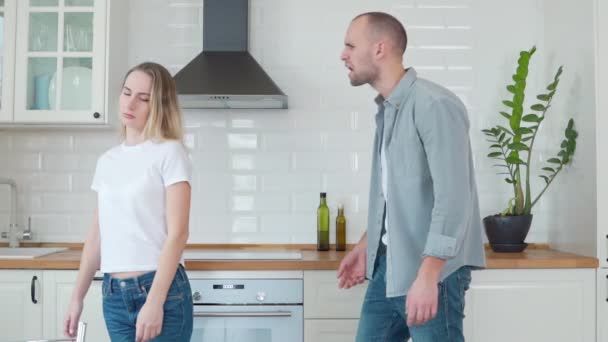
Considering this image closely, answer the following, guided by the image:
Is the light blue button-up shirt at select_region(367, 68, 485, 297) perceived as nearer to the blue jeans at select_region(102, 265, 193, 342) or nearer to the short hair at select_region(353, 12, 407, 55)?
the short hair at select_region(353, 12, 407, 55)

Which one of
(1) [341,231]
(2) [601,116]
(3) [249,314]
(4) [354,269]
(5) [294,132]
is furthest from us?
(5) [294,132]

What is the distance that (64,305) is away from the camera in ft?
8.59

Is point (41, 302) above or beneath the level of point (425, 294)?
beneath

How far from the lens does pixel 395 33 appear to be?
184 cm

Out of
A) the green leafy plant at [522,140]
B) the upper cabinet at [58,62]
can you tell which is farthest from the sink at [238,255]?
the green leafy plant at [522,140]

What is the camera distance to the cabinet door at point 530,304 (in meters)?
2.64

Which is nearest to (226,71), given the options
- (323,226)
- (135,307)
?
(323,226)

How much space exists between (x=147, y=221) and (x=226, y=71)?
50.9 inches

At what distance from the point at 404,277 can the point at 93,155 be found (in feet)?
6.62

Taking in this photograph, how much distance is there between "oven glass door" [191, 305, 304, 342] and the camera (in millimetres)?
2586

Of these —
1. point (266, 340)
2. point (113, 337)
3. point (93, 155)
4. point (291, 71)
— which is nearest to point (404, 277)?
point (113, 337)

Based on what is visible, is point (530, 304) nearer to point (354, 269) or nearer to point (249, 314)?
point (354, 269)

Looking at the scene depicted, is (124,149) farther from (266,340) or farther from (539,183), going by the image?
(539,183)

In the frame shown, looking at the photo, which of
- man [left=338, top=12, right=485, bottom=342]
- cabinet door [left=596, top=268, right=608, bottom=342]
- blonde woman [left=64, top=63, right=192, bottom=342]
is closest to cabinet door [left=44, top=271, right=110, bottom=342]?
blonde woman [left=64, top=63, right=192, bottom=342]
